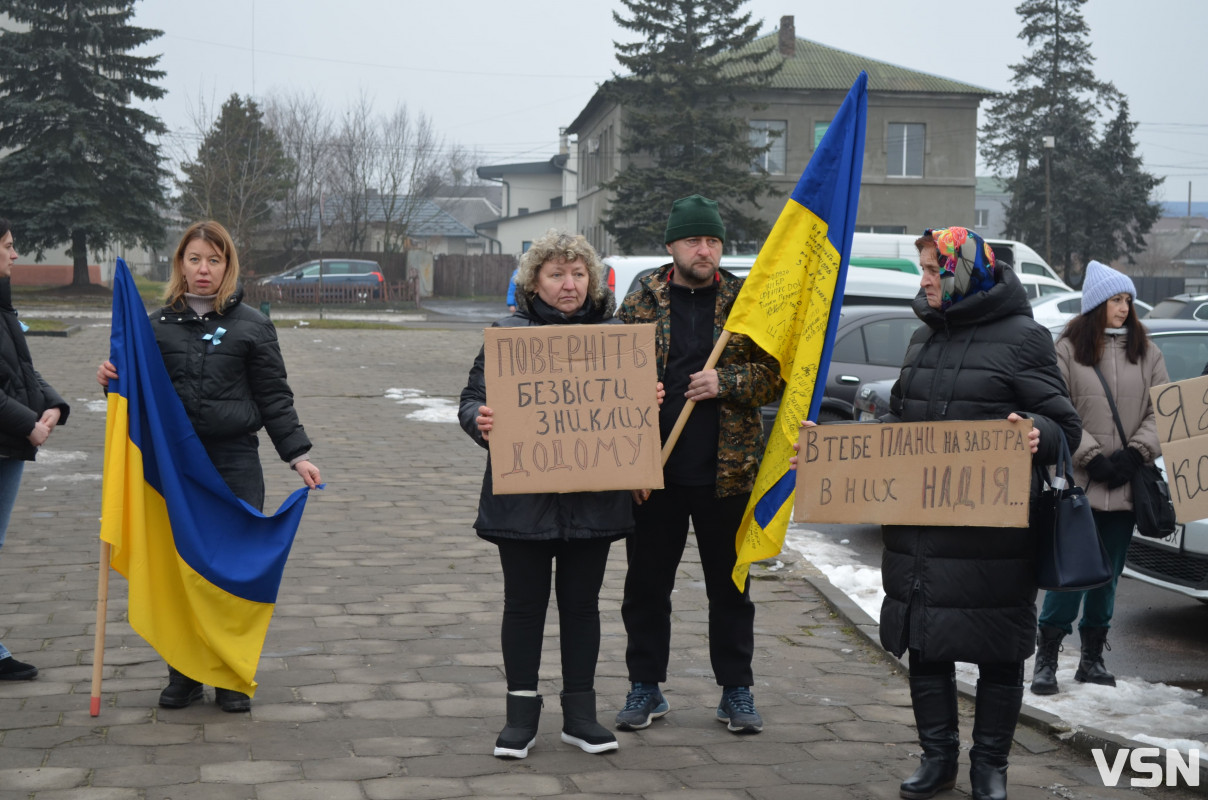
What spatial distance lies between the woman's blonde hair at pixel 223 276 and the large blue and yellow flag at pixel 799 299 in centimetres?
201

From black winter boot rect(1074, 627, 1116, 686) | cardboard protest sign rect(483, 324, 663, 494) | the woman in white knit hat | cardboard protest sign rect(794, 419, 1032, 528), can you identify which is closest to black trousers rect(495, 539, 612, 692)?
cardboard protest sign rect(483, 324, 663, 494)

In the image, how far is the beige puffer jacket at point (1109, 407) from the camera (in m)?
5.72

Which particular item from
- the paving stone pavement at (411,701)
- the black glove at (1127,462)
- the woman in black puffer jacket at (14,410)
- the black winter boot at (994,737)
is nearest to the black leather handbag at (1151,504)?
the black glove at (1127,462)

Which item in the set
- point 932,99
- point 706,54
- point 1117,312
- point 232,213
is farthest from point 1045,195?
point 1117,312

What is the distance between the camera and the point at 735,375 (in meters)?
4.74

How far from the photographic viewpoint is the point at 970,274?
167 inches

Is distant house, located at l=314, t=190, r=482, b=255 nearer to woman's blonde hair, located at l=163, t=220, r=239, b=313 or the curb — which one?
woman's blonde hair, located at l=163, t=220, r=239, b=313

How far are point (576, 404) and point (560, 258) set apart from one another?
53cm

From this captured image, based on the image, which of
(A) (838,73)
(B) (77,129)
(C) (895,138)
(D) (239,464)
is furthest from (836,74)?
(D) (239,464)

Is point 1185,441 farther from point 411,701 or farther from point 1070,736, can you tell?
point 411,701

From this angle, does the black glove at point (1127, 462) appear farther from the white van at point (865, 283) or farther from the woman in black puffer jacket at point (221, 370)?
the white van at point (865, 283)

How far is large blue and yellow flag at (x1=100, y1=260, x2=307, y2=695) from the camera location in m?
4.93

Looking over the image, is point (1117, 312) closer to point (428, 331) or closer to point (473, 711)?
point (473, 711)

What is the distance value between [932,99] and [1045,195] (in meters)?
11.2
